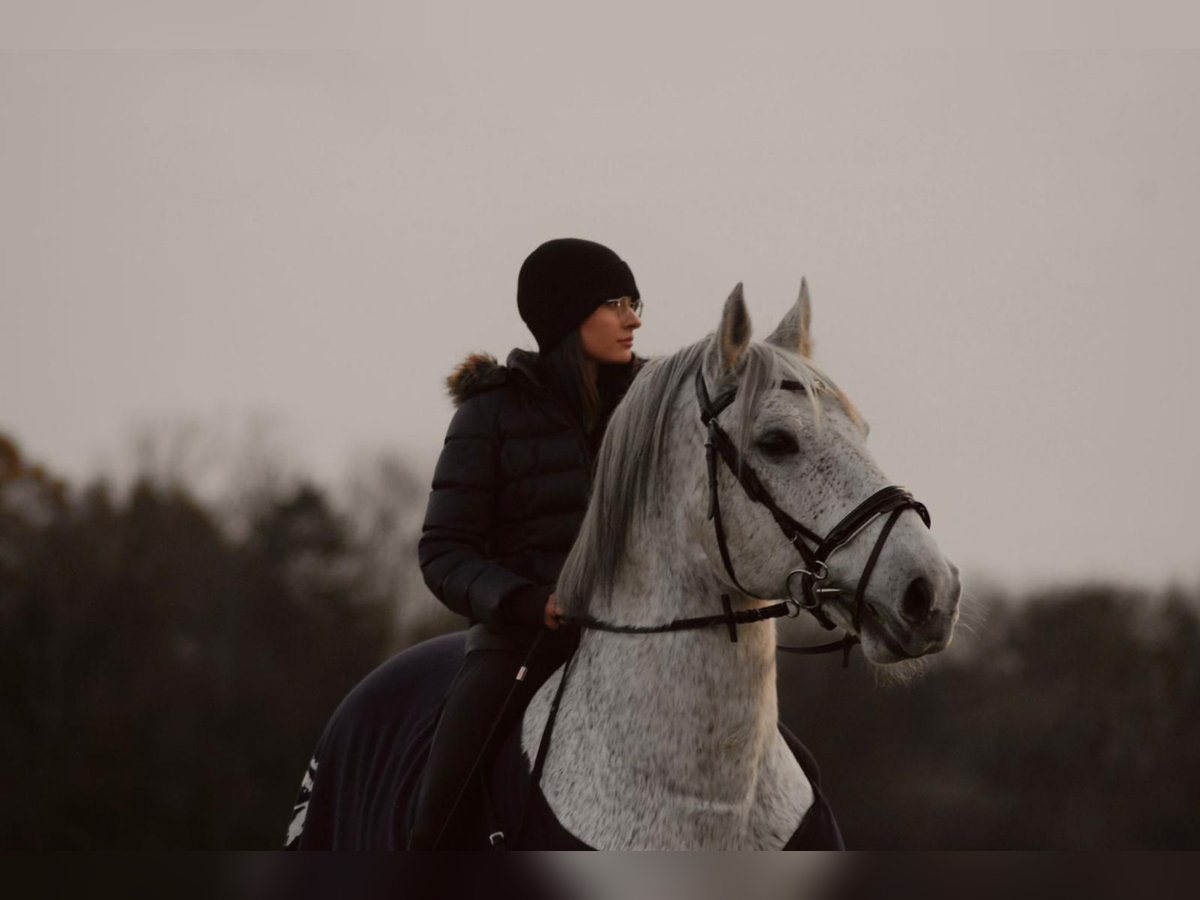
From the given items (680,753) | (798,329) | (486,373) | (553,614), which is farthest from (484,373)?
(680,753)

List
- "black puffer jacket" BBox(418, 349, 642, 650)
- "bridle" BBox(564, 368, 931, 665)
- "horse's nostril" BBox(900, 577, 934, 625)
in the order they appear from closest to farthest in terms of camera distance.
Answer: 1. "horse's nostril" BBox(900, 577, 934, 625)
2. "bridle" BBox(564, 368, 931, 665)
3. "black puffer jacket" BBox(418, 349, 642, 650)

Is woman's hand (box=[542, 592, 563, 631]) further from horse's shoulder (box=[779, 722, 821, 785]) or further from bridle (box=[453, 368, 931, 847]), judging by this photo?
horse's shoulder (box=[779, 722, 821, 785])

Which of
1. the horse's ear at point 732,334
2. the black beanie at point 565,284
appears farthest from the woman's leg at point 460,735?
the horse's ear at point 732,334

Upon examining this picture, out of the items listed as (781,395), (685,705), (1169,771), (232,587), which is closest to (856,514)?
(781,395)

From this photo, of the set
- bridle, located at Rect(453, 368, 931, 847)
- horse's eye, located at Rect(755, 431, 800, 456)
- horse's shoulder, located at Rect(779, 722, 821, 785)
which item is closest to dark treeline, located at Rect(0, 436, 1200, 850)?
horse's shoulder, located at Rect(779, 722, 821, 785)

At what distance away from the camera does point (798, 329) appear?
5.08 m

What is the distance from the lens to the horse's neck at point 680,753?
459cm

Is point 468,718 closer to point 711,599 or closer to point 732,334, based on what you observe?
point 711,599

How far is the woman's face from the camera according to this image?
5.30m

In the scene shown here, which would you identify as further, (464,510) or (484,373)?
(484,373)

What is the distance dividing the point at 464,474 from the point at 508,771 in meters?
0.99

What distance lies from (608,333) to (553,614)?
103 centimetres

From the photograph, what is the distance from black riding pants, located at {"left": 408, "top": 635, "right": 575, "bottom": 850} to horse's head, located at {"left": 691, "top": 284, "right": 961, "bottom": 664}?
83cm

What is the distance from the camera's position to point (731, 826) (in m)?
4.58
